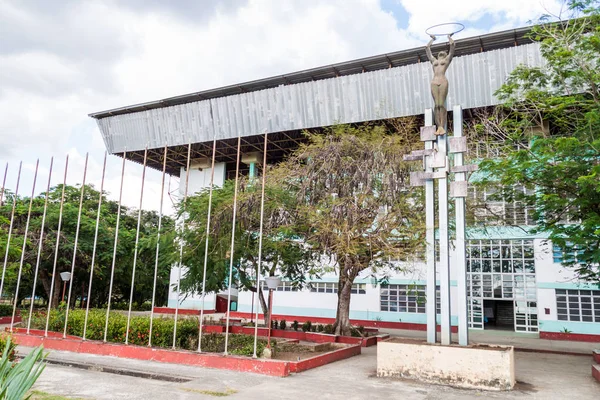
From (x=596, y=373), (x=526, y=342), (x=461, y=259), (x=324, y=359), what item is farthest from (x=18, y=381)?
(x=526, y=342)

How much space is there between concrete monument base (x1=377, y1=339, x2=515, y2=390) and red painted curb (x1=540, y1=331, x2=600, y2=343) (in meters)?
15.5

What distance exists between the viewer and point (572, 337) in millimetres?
22062

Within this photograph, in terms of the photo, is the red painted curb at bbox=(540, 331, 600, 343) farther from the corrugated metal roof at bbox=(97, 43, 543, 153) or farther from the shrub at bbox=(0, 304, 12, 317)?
the shrub at bbox=(0, 304, 12, 317)

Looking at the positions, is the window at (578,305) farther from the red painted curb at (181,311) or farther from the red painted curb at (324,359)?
the red painted curb at (181,311)

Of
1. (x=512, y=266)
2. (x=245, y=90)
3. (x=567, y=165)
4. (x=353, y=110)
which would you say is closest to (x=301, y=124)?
(x=353, y=110)

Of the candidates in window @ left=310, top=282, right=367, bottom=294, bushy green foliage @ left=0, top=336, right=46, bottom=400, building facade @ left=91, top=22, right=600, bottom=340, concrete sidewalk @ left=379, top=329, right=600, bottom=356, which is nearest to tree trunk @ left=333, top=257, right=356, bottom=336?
building facade @ left=91, top=22, right=600, bottom=340

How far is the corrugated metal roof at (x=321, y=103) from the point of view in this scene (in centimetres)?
2431

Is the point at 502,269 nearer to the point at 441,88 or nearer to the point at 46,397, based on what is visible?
the point at 441,88

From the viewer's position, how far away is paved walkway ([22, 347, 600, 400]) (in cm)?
834

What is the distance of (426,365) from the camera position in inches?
376

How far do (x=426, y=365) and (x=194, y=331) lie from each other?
290 inches

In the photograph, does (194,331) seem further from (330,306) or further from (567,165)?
(330,306)

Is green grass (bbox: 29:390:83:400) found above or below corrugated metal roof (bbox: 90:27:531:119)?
below

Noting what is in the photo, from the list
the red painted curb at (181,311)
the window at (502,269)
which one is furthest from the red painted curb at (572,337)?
the red painted curb at (181,311)
